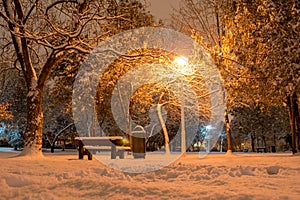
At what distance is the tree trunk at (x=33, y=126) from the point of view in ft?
46.4

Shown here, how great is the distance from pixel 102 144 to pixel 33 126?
114 inches

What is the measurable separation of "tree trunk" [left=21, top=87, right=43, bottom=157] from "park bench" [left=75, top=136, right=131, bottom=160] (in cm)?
168

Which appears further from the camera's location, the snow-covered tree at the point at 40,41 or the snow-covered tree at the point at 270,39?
the snow-covered tree at the point at 40,41

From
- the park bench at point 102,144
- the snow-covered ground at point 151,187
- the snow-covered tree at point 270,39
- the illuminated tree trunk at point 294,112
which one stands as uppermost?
the snow-covered tree at point 270,39

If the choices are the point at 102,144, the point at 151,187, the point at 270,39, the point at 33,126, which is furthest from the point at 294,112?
the point at 151,187

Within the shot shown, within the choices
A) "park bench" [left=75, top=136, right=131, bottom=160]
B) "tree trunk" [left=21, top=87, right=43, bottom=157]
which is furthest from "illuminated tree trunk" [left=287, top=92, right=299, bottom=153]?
"tree trunk" [left=21, top=87, right=43, bottom=157]

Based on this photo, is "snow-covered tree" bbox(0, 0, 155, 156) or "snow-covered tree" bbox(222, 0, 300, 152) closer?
"snow-covered tree" bbox(222, 0, 300, 152)

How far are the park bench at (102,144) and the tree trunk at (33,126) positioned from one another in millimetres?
1678

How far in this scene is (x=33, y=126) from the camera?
566 inches

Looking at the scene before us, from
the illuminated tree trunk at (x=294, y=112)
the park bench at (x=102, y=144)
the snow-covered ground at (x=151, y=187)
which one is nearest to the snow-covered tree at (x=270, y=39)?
the snow-covered ground at (x=151, y=187)

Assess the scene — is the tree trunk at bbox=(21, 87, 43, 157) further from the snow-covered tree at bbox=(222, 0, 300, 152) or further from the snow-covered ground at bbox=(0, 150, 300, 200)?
the snow-covered tree at bbox=(222, 0, 300, 152)

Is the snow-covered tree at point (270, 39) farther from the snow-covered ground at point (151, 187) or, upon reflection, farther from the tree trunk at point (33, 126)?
the tree trunk at point (33, 126)

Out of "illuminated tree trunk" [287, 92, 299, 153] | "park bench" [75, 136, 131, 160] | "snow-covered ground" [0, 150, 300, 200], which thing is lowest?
"snow-covered ground" [0, 150, 300, 200]

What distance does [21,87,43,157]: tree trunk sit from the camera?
14156 mm
